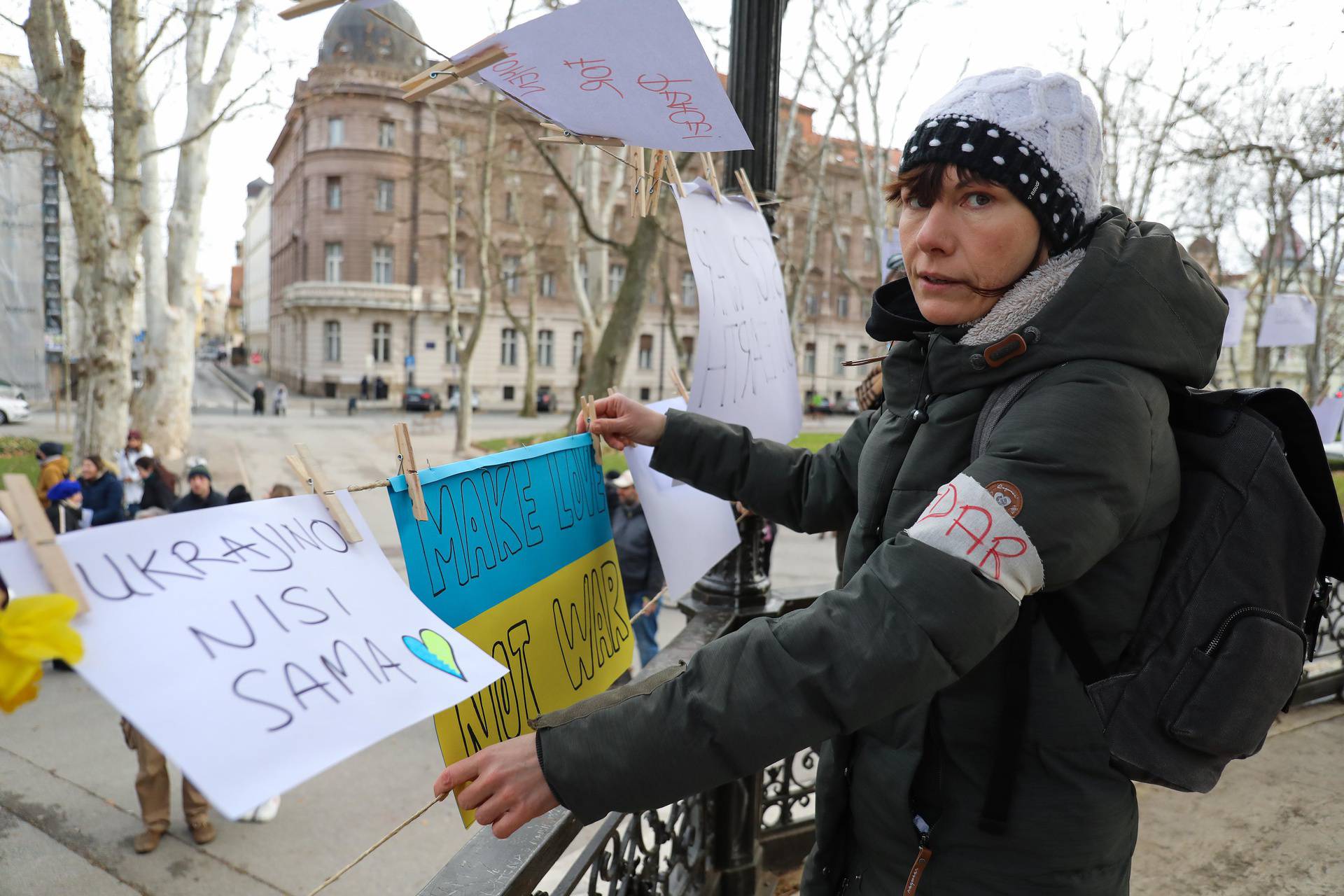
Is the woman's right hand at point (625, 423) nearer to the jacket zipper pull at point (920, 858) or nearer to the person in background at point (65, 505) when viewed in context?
the jacket zipper pull at point (920, 858)

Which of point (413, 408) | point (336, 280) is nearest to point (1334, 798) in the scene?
point (413, 408)

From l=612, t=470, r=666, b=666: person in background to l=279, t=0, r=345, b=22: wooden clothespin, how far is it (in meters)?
5.08

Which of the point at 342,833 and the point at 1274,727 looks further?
the point at 342,833

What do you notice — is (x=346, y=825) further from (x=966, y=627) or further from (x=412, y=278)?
(x=412, y=278)

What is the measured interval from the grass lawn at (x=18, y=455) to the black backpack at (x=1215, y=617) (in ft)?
51.8

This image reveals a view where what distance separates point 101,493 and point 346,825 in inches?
188

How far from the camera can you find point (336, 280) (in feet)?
141

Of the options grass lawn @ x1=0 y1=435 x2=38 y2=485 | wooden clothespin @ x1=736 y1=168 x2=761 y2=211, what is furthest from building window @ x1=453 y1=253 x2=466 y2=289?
wooden clothespin @ x1=736 y1=168 x2=761 y2=211

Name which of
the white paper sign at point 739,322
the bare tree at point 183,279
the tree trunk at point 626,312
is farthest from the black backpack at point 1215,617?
the bare tree at point 183,279

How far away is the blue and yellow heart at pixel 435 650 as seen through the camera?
1.31m

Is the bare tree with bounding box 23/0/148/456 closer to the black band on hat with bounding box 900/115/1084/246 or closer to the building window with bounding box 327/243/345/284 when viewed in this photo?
the black band on hat with bounding box 900/115/1084/246

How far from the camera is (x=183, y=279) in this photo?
53.6ft

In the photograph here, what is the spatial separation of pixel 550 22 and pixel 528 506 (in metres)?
0.95

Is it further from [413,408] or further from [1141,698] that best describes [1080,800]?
[413,408]
